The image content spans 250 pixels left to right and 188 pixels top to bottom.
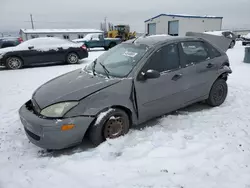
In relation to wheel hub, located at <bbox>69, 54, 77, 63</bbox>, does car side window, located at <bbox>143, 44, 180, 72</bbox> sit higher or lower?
higher

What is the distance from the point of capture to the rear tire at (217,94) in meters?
4.16

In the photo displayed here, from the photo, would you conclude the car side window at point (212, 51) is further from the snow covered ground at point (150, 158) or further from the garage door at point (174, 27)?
the garage door at point (174, 27)

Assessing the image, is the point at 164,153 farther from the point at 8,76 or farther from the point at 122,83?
the point at 8,76

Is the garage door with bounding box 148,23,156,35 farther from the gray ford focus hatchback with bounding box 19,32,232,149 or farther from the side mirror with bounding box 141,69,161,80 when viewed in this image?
the side mirror with bounding box 141,69,161,80

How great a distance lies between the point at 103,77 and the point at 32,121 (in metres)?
1.17

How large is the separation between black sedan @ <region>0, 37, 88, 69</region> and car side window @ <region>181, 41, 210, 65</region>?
742cm

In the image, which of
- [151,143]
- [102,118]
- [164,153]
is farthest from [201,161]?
[102,118]

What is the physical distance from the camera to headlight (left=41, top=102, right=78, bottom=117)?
2584mm

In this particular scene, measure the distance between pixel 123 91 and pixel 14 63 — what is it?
7.87 m

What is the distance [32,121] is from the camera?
2.59 metres

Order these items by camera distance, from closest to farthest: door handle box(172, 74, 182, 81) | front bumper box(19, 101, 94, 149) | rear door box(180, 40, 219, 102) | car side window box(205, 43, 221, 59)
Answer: front bumper box(19, 101, 94, 149)
door handle box(172, 74, 182, 81)
rear door box(180, 40, 219, 102)
car side window box(205, 43, 221, 59)

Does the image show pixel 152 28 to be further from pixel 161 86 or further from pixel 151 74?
pixel 151 74

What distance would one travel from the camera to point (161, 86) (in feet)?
10.8

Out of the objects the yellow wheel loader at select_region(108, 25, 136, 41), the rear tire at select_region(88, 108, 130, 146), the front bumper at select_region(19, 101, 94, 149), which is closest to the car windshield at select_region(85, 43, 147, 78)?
the rear tire at select_region(88, 108, 130, 146)
